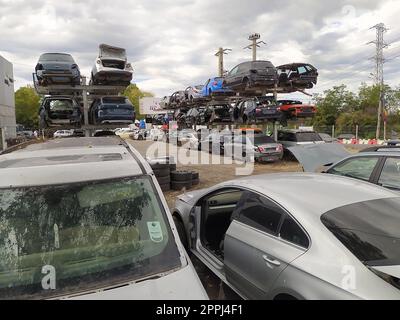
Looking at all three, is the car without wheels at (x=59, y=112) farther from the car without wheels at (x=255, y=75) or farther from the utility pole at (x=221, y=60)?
the utility pole at (x=221, y=60)

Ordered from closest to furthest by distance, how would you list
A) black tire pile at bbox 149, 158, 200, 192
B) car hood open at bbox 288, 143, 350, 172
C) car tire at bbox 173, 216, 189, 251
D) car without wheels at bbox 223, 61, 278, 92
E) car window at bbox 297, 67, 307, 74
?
car tire at bbox 173, 216, 189, 251
car hood open at bbox 288, 143, 350, 172
black tire pile at bbox 149, 158, 200, 192
car without wheels at bbox 223, 61, 278, 92
car window at bbox 297, 67, 307, 74

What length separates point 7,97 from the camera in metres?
26.8

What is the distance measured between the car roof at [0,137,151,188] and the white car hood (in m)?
0.89

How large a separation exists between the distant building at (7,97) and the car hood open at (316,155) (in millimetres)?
22285

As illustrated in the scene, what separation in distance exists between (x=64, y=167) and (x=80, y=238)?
582 mm

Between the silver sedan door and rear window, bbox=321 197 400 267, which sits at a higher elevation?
rear window, bbox=321 197 400 267

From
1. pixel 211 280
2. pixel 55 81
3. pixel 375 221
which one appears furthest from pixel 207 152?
pixel 375 221

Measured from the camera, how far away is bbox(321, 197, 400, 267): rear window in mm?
2352

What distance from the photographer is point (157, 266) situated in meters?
2.14

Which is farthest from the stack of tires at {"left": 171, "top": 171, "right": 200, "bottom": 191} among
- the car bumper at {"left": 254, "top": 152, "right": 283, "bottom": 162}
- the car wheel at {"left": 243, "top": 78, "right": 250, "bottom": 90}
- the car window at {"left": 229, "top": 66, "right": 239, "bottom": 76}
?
the car window at {"left": 229, "top": 66, "right": 239, "bottom": 76}

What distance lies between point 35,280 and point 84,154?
1258 millimetres

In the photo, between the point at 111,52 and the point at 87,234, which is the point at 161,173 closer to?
the point at 111,52

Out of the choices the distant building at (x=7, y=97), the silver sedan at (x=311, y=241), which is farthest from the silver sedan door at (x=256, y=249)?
the distant building at (x=7, y=97)

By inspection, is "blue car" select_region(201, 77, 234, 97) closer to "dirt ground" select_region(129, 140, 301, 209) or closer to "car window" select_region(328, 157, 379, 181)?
"dirt ground" select_region(129, 140, 301, 209)
